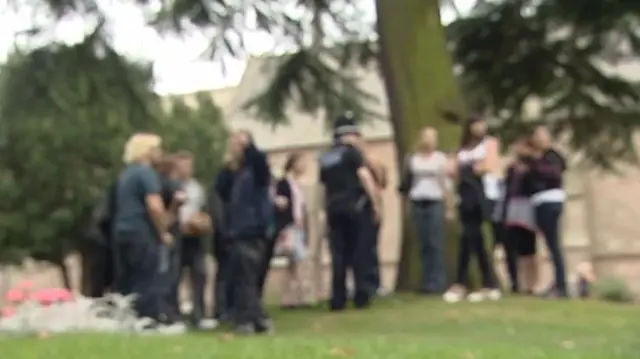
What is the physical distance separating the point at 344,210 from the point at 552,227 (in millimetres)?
2249

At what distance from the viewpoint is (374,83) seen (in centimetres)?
3412

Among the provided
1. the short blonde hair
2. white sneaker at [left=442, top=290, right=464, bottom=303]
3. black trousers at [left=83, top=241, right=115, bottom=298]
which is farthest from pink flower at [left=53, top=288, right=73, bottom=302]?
white sneaker at [left=442, top=290, right=464, bottom=303]

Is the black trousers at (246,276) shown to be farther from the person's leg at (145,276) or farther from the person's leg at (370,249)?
the person's leg at (370,249)

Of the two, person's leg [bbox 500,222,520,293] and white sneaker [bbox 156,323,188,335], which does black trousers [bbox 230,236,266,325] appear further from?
person's leg [bbox 500,222,520,293]

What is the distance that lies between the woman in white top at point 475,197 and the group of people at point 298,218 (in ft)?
0.05

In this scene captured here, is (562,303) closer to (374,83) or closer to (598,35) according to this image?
(598,35)

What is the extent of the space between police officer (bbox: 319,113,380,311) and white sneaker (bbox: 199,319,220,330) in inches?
47.9

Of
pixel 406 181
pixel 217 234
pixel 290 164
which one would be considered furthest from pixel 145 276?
pixel 406 181

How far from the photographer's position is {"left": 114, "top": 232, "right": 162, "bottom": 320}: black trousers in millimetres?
11172

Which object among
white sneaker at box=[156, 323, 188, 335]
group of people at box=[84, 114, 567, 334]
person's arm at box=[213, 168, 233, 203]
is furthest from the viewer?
person's arm at box=[213, 168, 233, 203]

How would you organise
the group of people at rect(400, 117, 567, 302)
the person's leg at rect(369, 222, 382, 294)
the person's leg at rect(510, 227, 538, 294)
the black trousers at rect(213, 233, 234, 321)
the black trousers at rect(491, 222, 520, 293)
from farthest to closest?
1. the black trousers at rect(491, 222, 520, 293)
2. the person's leg at rect(510, 227, 538, 294)
3. the person's leg at rect(369, 222, 382, 294)
4. the group of people at rect(400, 117, 567, 302)
5. the black trousers at rect(213, 233, 234, 321)

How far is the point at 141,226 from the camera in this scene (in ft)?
36.6

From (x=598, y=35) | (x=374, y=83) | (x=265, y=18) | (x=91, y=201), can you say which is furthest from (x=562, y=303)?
(x=91, y=201)

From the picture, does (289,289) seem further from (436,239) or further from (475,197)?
(475,197)
